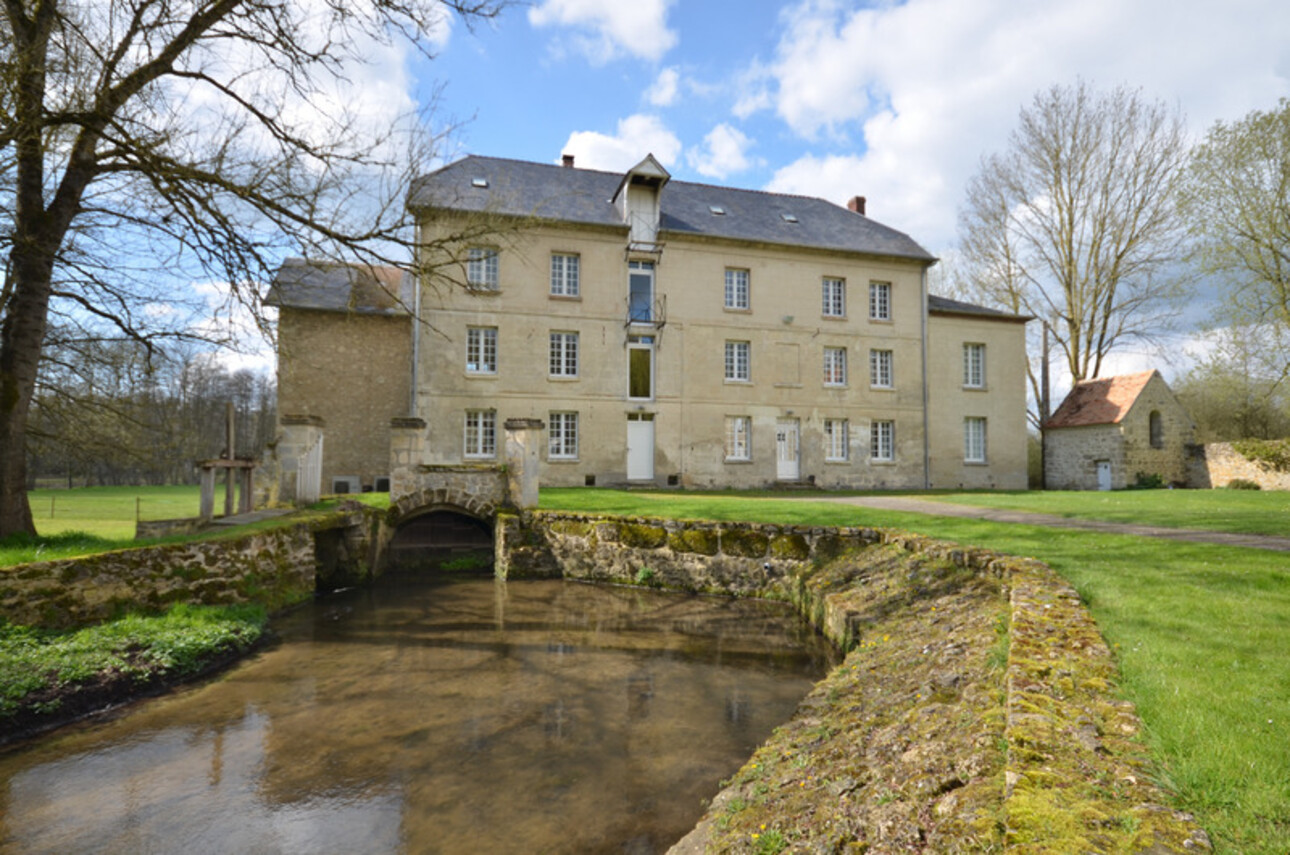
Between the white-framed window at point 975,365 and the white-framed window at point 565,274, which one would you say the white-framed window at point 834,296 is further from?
A: the white-framed window at point 565,274

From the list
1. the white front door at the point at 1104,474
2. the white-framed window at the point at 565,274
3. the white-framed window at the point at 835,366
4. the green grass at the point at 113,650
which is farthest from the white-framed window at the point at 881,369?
the green grass at the point at 113,650

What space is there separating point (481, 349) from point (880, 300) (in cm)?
1460

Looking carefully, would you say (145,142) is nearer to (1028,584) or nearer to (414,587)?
(414,587)

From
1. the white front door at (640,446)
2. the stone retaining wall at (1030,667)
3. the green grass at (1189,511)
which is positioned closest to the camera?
the stone retaining wall at (1030,667)

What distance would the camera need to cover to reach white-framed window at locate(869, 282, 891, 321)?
23484 millimetres

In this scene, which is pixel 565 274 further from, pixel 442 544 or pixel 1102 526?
pixel 1102 526

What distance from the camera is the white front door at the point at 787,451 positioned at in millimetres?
22188

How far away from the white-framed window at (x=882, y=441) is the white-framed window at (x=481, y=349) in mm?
13593

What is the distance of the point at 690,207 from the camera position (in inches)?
906

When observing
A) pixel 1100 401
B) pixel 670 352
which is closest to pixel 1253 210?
pixel 1100 401

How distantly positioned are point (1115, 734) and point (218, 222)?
28.0 feet

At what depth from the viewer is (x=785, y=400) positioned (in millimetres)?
22219

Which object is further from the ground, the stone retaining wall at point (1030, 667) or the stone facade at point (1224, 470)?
the stone facade at point (1224, 470)

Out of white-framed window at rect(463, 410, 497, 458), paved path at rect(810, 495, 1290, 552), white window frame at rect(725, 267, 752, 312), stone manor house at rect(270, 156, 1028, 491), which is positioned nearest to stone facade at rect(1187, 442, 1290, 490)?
stone manor house at rect(270, 156, 1028, 491)
